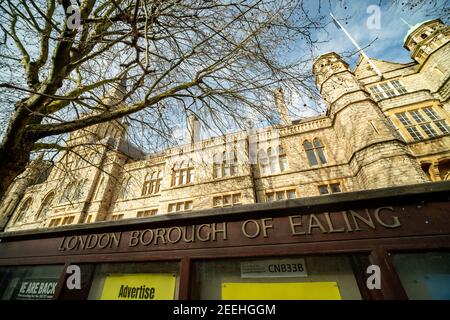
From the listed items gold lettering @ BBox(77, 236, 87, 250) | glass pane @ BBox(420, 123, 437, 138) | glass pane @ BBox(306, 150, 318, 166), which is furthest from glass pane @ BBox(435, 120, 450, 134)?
gold lettering @ BBox(77, 236, 87, 250)

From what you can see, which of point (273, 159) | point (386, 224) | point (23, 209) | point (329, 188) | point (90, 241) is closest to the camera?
point (386, 224)

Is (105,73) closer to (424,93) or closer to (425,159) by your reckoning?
(425,159)

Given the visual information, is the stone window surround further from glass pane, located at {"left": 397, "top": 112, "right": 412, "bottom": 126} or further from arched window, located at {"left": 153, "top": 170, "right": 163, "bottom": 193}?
arched window, located at {"left": 153, "top": 170, "right": 163, "bottom": 193}

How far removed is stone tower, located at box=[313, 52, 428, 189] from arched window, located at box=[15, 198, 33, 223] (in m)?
29.0

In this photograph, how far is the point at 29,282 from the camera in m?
2.25

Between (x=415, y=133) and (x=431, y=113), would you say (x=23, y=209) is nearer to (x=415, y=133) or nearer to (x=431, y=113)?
(x=415, y=133)

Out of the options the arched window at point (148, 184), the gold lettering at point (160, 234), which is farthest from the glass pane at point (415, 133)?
the arched window at point (148, 184)

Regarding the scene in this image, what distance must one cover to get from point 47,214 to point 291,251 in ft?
76.4

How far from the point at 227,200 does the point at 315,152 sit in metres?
6.44

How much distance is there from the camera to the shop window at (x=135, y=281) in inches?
68.0

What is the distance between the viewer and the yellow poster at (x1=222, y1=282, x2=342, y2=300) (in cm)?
139

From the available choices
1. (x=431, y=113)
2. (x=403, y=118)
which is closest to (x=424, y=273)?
(x=403, y=118)

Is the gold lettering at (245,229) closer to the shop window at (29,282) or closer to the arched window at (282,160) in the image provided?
the shop window at (29,282)
